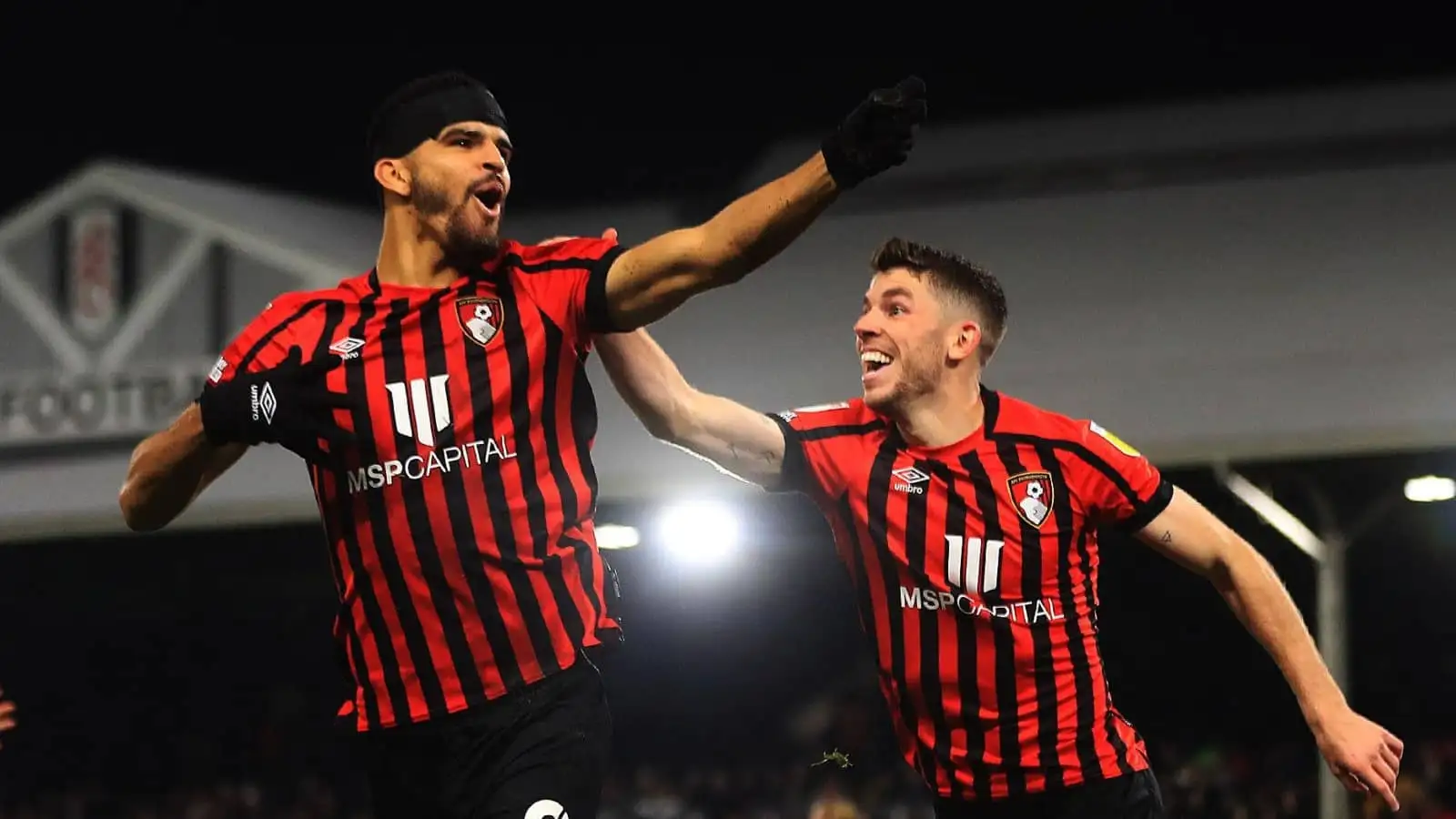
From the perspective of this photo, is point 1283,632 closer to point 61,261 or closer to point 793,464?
point 793,464

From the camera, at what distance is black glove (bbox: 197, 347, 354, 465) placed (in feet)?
10.1

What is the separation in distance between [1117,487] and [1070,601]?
0.26 meters

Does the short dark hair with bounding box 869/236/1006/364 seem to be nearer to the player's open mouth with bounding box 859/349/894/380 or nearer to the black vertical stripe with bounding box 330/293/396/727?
the player's open mouth with bounding box 859/349/894/380

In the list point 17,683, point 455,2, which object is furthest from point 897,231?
point 17,683

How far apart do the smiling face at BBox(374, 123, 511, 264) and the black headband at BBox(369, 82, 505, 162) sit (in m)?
0.02

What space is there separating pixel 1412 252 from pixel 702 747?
669 centimetres

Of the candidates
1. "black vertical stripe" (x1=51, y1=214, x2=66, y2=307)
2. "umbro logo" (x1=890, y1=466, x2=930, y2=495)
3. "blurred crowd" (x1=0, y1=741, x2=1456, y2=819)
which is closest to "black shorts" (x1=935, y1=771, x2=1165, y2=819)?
"umbro logo" (x1=890, y1=466, x2=930, y2=495)

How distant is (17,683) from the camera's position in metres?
15.4

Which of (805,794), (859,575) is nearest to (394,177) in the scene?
(859,575)

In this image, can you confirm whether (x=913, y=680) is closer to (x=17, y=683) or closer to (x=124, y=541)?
(x=124, y=541)

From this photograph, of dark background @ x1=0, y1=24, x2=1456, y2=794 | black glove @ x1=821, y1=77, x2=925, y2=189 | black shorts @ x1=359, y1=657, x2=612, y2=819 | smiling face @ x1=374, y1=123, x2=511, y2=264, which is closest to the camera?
black glove @ x1=821, y1=77, x2=925, y2=189

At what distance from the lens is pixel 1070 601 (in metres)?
3.87

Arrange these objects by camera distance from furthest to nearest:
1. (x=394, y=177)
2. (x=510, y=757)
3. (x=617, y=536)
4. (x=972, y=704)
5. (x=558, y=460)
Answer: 1. (x=617, y=536)
2. (x=972, y=704)
3. (x=394, y=177)
4. (x=558, y=460)
5. (x=510, y=757)

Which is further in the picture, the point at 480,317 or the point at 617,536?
the point at 617,536
